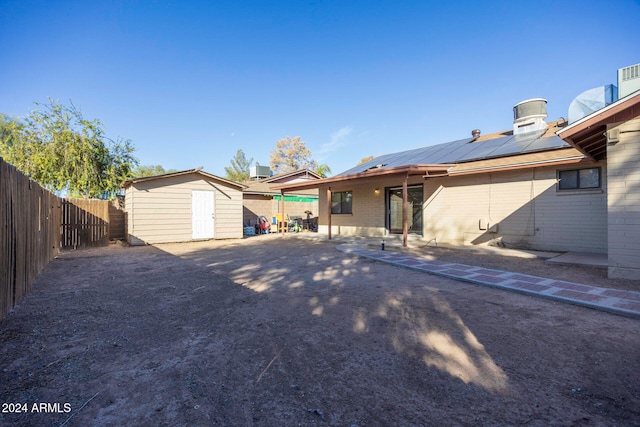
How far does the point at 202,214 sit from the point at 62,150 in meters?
8.47

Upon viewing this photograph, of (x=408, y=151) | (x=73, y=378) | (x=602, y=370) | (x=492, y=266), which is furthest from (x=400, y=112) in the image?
(x=73, y=378)

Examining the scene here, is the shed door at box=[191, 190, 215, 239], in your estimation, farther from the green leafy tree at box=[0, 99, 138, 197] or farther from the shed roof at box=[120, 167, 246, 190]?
the green leafy tree at box=[0, 99, 138, 197]

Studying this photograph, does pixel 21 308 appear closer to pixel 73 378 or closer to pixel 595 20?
pixel 73 378

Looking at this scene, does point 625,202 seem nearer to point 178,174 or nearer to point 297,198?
point 178,174

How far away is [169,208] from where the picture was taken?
37.2 ft

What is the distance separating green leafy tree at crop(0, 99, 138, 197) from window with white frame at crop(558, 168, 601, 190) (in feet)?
64.9

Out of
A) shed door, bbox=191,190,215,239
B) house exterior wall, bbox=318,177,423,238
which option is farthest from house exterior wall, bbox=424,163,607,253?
shed door, bbox=191,190,215,239

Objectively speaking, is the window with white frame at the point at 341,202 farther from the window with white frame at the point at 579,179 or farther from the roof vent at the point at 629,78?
the roof vent at the point at 629,78

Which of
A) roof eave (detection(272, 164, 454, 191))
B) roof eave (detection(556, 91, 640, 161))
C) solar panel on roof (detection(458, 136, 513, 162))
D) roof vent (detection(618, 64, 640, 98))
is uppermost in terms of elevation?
roof vent (detection(618, 64, 640, 98))

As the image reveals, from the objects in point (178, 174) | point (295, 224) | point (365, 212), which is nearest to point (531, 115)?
point (365, 212)

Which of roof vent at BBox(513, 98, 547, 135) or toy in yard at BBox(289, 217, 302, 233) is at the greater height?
roof vent at BBox(513, 98, 547, 135)

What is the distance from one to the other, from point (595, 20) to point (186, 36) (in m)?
15.7

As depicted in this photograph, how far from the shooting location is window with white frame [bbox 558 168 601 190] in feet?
24.7

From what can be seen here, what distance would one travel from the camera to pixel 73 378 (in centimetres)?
211
